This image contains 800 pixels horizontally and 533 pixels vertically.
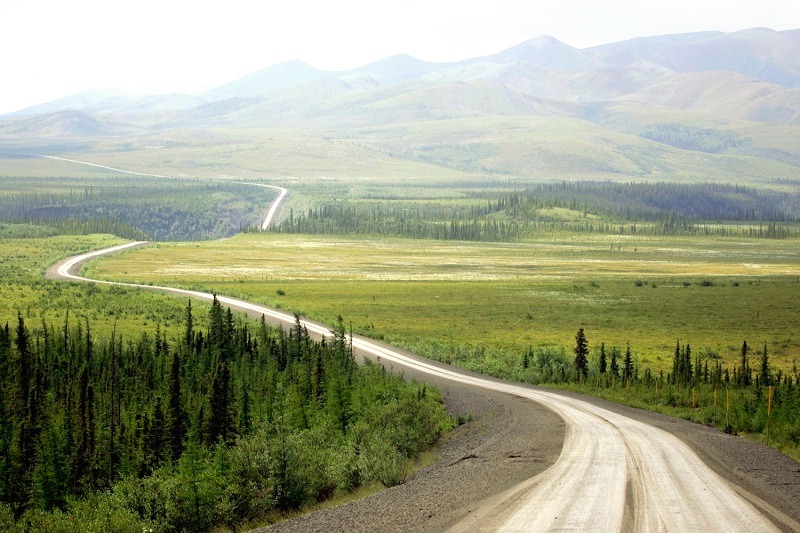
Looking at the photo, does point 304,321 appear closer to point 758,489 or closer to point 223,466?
point 223,466

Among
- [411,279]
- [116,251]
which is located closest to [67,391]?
[411,279]

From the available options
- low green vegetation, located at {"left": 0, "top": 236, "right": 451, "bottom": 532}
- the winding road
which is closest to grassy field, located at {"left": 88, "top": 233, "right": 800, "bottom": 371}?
low green vegetation, located at {"left": 0, "top": 236, "right": 451, "bottom": 532}

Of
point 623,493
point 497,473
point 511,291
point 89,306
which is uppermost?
point 623,493

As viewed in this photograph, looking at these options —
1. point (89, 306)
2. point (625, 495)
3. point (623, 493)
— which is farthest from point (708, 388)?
point (89, 306)

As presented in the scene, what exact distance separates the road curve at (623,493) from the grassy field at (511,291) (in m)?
28.0

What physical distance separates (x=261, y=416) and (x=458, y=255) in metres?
143

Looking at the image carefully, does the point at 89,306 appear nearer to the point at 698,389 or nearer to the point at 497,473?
the point at 698,389

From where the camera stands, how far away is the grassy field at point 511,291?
73375 mm

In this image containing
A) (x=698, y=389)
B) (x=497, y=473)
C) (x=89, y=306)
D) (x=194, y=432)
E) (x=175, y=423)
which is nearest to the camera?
(x=497, y=473)

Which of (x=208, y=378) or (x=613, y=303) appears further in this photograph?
(x=613, y=303)

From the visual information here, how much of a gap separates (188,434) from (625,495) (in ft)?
51.4

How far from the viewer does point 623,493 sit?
73.3 feet

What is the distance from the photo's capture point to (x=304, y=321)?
77.6 metres

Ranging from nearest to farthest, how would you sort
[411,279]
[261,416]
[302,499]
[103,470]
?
[302,499]
[103,470]
[261,416]
[411,279]
